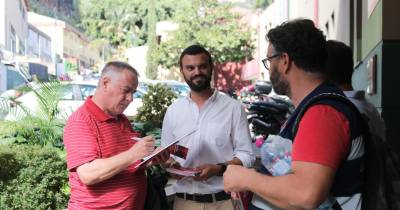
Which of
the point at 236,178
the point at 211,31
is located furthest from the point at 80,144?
the point at 211,31

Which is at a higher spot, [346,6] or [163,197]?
[346,6]

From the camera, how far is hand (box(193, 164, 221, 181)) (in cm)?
327

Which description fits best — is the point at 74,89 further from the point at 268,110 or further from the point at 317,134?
the point at 317,134

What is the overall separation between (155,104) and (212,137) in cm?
458

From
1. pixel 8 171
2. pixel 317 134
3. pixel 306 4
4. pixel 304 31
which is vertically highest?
pixel 306 4

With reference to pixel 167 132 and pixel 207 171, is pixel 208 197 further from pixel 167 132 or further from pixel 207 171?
pixel 167 132

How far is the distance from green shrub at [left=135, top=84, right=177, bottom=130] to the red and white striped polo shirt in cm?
464

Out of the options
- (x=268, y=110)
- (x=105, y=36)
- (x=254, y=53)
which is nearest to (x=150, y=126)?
(x=268, y=110)

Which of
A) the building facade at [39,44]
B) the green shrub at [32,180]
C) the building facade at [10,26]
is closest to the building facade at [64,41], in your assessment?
the building facade at [39,44]

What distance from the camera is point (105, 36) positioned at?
5850cm

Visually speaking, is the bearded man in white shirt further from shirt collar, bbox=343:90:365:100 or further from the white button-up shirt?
shirt collar, bbox=343:90:365:100

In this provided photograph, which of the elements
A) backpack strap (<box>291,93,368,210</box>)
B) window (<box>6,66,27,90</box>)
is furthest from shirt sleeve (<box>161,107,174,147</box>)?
window (<box>6,66,27,90</box>)

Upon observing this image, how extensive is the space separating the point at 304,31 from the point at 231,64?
41926 mm

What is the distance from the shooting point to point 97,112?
9.63 ft
